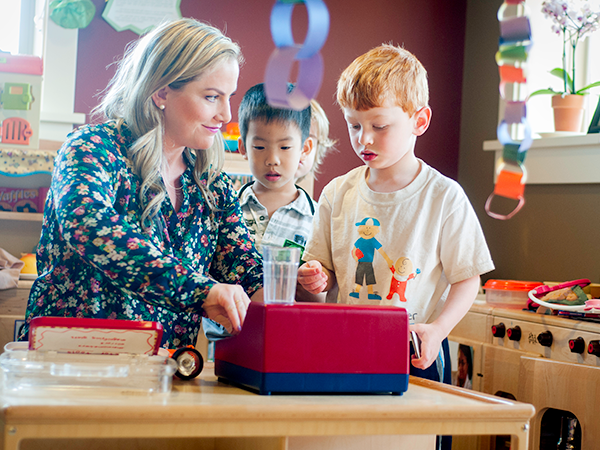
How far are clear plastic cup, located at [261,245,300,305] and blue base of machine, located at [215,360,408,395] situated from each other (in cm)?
11

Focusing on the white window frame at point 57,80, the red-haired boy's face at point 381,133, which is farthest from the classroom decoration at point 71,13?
the red-haired boy's face at point 381,133

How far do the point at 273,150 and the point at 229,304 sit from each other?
0.81 meters

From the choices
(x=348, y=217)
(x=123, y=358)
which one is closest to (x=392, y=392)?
Result: (x=123, y=358)

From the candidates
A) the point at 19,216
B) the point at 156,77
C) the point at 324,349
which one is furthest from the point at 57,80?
the point at 324,349

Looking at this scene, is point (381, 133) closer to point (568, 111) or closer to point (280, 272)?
point (280, 272)

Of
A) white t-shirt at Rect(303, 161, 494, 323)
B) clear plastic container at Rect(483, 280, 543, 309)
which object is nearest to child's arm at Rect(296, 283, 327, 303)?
white t-shirt at Rect(303, 161, 494, 323)

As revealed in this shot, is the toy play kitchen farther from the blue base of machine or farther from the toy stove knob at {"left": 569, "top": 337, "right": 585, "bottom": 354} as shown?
the blue base of machine

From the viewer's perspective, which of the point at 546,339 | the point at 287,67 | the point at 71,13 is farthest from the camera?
the point at 71,13

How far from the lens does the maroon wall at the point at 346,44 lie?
2.74 metres

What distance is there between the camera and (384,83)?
1295mm

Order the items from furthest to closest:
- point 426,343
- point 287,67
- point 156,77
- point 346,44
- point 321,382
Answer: point 346,44, point 156,77, point 426,343, point 321,382, point 287,67

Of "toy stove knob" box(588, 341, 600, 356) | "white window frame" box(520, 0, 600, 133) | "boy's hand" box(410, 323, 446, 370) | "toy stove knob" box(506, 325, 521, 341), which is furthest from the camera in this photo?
"white window frame" box(520, 0, 600, 133)

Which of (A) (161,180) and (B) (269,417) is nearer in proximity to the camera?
(B) (269,417)

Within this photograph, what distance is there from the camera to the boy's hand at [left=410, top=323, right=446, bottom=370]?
3.63 ft
